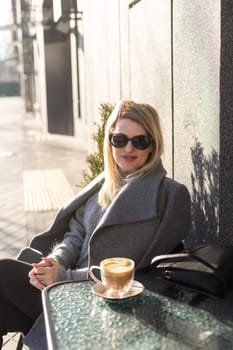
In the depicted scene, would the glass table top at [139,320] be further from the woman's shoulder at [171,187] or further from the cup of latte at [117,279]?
the woman's shoulder at [171,187]

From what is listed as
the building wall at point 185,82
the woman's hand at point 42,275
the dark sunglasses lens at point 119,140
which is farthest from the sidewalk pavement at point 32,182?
the dark sunglasses lens at point 119,140

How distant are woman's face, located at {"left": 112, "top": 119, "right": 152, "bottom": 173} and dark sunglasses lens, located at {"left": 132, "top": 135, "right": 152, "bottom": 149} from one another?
2 cm

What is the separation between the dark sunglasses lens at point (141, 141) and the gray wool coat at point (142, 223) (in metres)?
0.16

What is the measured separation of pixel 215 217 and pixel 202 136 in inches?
17.9

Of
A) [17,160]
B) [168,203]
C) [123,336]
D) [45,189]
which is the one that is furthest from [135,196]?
[17,160]

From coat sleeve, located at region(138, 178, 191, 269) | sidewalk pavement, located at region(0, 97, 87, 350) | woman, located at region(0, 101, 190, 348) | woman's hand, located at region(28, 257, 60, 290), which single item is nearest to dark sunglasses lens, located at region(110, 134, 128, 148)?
woman, located at region(0, 101, 190, 348)

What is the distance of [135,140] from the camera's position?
273 centimetres

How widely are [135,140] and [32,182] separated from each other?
6.49m

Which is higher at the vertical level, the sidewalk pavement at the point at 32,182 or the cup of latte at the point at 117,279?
the cup of latte at the point at 117,279

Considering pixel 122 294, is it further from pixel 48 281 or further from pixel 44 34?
pixel 44 34

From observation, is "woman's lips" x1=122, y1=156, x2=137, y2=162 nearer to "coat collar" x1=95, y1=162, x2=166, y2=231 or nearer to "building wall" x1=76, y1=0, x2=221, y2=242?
"coat collar" x1=95, y1=162, x2=166, y2=231

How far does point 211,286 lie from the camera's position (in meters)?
2.06

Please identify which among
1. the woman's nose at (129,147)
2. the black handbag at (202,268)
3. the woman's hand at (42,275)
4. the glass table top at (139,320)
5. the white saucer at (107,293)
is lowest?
the woman's hand at (42,275)

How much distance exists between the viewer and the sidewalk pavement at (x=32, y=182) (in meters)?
6.23
